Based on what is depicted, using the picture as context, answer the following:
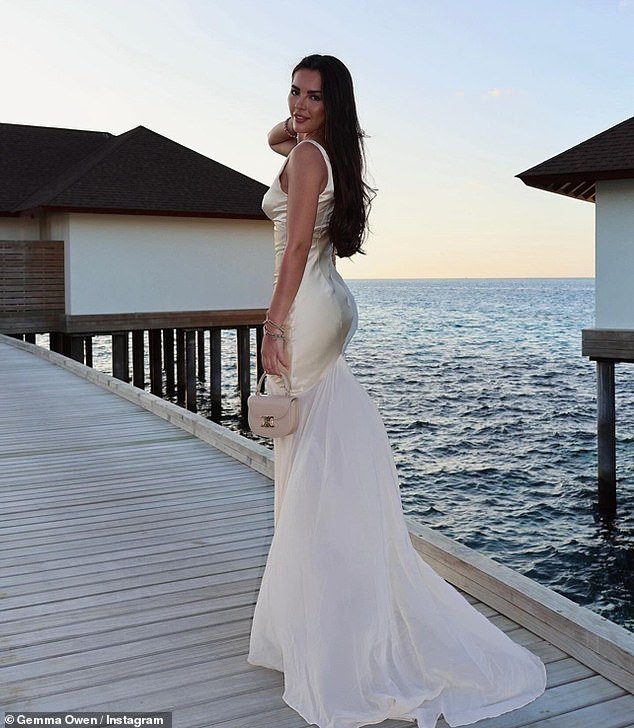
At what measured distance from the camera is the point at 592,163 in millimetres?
11625

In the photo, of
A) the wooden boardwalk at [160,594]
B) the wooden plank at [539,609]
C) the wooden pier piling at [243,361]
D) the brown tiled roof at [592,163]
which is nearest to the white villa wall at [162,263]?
the wooden pier piling at [243,361]

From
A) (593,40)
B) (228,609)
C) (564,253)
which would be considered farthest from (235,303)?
(564,253)

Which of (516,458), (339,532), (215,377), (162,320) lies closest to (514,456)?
(516,458)

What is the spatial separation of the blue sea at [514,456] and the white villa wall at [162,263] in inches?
133

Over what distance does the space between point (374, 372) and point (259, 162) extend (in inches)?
436

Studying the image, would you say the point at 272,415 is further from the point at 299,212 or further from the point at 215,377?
the point at 215,377

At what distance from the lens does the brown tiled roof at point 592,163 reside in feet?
37.3

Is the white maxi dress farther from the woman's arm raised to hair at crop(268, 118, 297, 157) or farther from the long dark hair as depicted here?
the woman's arm raised to hair at crop(268, 118, 297, 157)

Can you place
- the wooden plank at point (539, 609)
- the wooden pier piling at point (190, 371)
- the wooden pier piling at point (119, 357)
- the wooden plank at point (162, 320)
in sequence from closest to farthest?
the wooden plank at point (539, 609), the wooden plank at point (162, 320), the wooden pier piling at point (119, 357), the wooden pier piling at point (190, 371)

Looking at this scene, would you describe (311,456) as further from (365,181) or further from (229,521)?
(229,521)

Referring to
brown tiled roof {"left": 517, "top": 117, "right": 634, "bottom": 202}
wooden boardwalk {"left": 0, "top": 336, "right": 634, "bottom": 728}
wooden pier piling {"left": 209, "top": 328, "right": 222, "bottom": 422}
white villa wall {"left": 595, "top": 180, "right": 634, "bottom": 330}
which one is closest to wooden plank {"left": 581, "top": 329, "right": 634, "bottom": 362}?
white villa wall {"left": 595, "top": 180, "right": 634, "bottom": 330}

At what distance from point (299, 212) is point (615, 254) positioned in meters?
10.3

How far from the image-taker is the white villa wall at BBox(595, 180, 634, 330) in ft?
38.8

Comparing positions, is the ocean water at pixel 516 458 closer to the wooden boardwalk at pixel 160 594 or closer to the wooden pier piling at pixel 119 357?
the wooden boardwalk at pixel 160 594
